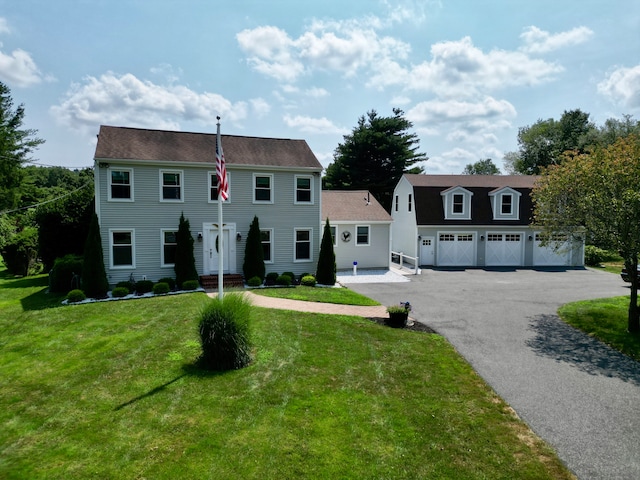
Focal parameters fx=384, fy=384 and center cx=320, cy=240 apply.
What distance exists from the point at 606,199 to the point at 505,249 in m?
15.9

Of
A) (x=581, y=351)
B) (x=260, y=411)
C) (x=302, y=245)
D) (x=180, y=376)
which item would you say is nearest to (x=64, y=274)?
(x=302, y=245)

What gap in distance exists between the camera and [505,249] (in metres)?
26.3

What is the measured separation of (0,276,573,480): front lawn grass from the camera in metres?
5.32

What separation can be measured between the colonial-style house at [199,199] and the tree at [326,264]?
1.20 metres

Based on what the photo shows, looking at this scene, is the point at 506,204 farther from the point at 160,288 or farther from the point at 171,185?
the point at 160,288

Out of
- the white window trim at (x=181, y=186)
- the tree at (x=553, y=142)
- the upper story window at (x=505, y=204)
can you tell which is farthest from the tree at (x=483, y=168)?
the white window trim at (x=181, y=186)

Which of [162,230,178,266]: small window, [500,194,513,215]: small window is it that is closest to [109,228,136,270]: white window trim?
[162,230,178,266]: small window

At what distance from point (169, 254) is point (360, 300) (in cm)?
913

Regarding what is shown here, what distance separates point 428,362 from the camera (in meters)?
8.97

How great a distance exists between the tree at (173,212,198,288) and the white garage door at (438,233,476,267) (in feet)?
53.8

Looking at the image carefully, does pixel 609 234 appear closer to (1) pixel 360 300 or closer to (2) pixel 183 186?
(1) pixel 360 300

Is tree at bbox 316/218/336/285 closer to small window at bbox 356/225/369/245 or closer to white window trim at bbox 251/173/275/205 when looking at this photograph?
white window trim at bbox 251/173/275/205

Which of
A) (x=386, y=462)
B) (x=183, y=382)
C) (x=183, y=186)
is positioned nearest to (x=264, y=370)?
(x=183, y=382)

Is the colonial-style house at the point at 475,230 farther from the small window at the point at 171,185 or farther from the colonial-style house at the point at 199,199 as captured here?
the small window at the point at 171,185
